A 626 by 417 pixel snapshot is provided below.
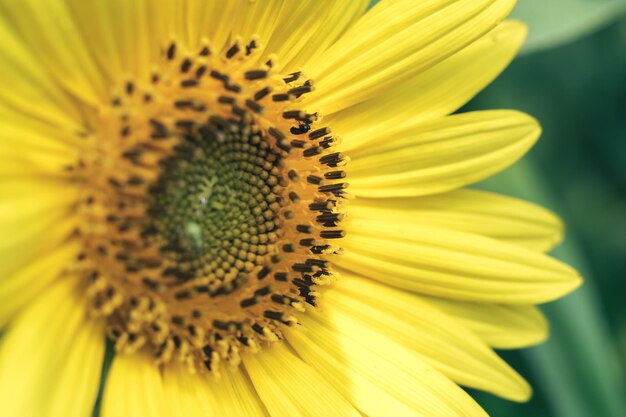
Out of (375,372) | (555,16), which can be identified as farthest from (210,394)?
(555,16)

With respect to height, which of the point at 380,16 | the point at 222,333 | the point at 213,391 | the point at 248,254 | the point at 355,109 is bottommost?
the point at 213,391

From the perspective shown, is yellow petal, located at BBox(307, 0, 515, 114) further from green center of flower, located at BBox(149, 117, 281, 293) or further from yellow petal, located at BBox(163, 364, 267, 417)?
yellow petal, located at BBox(163, 364, 267, 417)

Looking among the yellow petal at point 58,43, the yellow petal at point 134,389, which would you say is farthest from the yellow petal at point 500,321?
the yellow petal at point 58,43

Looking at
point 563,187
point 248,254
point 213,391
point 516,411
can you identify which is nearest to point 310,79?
point 248,254

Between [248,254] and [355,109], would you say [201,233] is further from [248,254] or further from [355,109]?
[355,109]

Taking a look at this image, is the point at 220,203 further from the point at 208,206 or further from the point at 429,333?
the point at 429,333

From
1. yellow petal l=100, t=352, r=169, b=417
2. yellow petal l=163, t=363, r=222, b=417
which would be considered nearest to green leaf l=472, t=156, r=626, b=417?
yellow petal l=163, t=363, r=222, b=417
